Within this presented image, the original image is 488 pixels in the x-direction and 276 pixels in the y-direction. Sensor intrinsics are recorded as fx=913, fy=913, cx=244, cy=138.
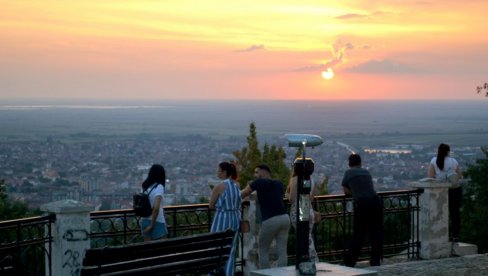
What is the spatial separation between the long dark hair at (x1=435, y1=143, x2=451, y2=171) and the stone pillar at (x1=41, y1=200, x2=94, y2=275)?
266 inches

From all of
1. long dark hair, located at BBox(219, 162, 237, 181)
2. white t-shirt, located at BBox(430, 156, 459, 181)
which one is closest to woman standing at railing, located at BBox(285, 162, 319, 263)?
long dark hair, located at BBox(219, 162, 237, 181)

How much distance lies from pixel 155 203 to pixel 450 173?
637 centimetres

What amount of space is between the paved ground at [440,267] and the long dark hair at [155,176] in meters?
4.11

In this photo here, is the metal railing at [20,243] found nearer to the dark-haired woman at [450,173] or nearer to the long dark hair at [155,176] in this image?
the long dark hair at [155,176]

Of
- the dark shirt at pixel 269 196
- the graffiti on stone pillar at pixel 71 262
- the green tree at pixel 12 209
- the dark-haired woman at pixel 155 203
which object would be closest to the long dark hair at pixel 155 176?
the dark-haired woman at pixel 155 203

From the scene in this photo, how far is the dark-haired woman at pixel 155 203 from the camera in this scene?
11.4 m

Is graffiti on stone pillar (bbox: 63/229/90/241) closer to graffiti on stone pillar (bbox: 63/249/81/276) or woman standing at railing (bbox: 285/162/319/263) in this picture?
graffiti on stone pillar (bbox: 63/249/81/276)

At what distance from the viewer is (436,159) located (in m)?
15.8

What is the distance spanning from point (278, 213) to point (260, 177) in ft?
1.78

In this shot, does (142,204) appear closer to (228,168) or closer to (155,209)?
(155,209)

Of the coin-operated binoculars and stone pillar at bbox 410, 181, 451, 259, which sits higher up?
the coin-operated binoculars

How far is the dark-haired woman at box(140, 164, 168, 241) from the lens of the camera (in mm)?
11438

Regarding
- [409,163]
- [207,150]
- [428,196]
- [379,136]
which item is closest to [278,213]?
[428,196]

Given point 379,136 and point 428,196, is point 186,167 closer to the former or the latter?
point 379,136
